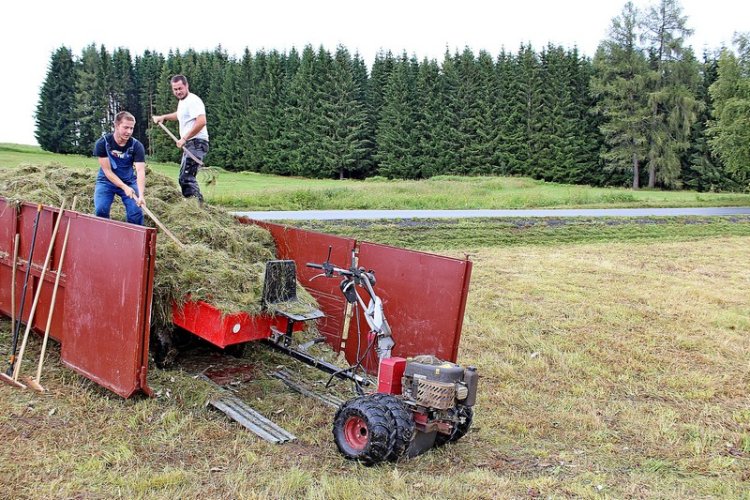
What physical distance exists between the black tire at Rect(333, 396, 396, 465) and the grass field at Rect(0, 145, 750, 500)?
0.12 meters

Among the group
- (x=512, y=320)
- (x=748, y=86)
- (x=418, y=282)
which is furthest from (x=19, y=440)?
(x=748, y=86)

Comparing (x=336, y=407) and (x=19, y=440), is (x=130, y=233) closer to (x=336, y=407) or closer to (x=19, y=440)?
(x=19, y=440)

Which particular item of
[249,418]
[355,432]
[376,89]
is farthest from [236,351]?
[376,89]

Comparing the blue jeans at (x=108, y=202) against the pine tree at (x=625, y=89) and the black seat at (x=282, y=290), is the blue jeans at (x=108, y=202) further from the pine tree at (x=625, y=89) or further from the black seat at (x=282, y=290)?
the pine tree at (x=625, y=89)

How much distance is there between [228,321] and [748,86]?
35748mm

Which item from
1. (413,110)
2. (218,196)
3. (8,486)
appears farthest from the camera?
(413,110)

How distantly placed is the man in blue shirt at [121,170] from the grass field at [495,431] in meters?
1.44

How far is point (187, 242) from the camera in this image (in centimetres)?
579

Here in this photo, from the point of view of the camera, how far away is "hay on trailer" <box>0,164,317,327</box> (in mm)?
4914

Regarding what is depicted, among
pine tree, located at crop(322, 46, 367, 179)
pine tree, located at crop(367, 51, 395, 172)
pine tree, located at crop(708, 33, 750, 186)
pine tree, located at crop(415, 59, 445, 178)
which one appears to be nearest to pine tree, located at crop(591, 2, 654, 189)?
pine tree, located at crop(708, 33, 750, 186)

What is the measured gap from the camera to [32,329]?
586 centimetres

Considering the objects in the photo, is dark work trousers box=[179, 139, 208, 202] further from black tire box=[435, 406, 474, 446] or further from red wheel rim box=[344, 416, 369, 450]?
black tire box=[435, 406, 474, 446]

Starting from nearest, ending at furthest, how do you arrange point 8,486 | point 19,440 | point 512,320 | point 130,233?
point 8,486 → point 19,440 → point 130,233 → point 512,320

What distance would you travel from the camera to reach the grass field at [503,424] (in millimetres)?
3805
